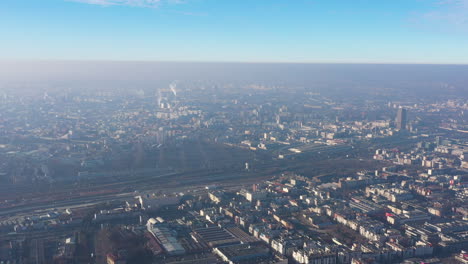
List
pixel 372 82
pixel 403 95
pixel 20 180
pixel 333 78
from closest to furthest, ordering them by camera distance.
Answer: pixel 20 180 < pixel 403 95 < pixel 372 82 < pixel 333 78

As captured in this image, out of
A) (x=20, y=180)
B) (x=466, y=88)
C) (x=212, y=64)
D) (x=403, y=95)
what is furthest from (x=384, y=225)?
(x=212, y=64)

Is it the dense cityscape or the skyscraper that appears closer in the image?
the dense cityscape

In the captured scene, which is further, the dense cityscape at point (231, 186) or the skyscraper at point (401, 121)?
the skyscraper at point (401, 121)

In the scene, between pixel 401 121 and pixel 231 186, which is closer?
pixel 231 186

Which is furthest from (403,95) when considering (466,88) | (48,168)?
(48,168)

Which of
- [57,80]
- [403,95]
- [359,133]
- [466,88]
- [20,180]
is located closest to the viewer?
[20,180]

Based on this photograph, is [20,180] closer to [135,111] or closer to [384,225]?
[384,225]

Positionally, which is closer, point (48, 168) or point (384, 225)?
point (384, 225)

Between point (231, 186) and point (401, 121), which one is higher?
point (401, 121)
